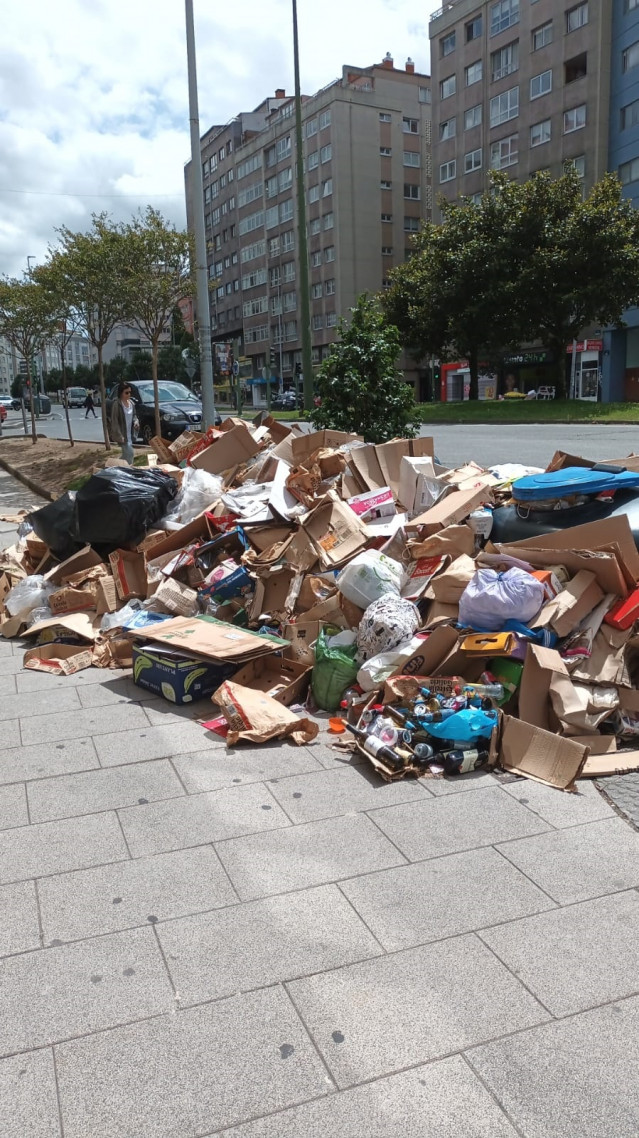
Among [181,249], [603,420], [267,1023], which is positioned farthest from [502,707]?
[603,420]

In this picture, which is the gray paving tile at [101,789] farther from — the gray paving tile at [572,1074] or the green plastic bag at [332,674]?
the gray paving tile at [572,1074]

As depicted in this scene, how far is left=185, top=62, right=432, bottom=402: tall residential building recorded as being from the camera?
6241cm

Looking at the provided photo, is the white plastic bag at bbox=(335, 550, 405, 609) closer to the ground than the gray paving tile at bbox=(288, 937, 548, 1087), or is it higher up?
higher up

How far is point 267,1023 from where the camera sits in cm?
236

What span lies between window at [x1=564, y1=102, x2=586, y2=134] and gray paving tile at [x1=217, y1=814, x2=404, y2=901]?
4539 cm

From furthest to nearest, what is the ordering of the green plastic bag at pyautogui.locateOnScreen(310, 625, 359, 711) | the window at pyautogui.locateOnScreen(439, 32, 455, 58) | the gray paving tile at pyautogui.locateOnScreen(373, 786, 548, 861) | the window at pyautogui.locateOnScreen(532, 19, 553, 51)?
1. the window at pyautogui.locateOnScreen(439, 32, 455, 58)
2. the window at pyautogui.locateOnScreen(532, 19, 553, 51)
3. the green plastic bag at pyautogui.locateOnScreen(310, 625, 359, 711)
4. the gray paving tile at pyautogui.locateOnScreen(373, 786, 548, 861)

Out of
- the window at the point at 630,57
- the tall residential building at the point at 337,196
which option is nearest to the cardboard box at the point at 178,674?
the window at the point at 630,57

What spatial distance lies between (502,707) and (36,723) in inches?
99.3

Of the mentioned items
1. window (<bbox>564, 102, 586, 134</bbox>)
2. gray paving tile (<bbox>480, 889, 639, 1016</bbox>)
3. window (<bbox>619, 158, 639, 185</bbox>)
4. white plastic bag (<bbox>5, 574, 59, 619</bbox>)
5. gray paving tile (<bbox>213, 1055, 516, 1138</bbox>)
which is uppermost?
window (<bbox>564, 102, 586, 134</bbox>)

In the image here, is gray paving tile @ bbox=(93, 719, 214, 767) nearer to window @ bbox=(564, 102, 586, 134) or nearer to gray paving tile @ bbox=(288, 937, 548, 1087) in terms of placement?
gray paving tile @ bbox=(288, 937, 548, 1087)

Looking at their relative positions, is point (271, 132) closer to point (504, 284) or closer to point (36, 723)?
point (504, 284)

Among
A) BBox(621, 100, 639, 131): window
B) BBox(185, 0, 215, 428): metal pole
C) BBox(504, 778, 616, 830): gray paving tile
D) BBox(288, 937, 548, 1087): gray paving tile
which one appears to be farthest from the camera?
BBox(621, 100, 639, 131): window

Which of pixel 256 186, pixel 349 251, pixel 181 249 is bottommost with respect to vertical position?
pixel 181 249

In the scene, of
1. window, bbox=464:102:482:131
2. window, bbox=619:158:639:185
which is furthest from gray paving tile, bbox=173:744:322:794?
window, bbox=464:102:482:131
